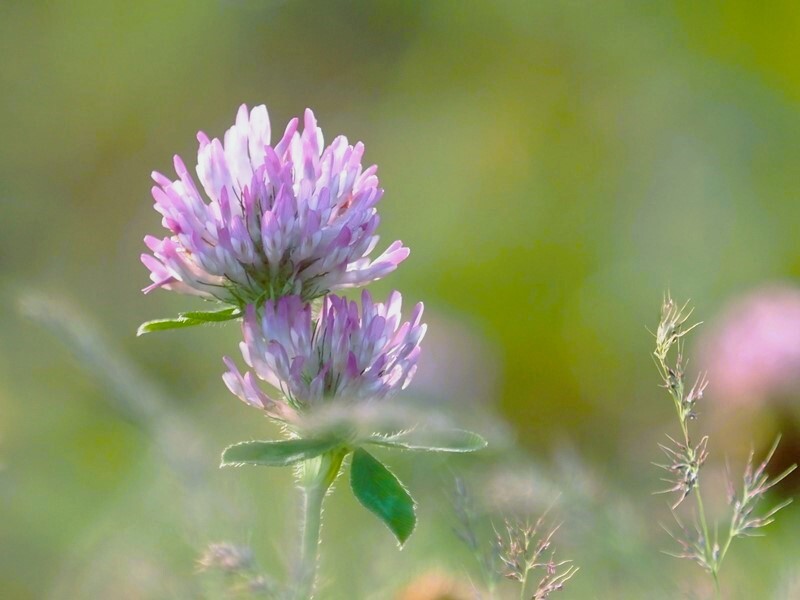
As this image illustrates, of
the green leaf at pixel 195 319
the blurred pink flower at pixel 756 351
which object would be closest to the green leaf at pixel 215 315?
the green leaf at pixel 195 319

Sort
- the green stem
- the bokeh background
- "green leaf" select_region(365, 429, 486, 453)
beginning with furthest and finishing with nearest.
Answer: the bokeh background → "green leaf" select_region(365, 429, 486, 453) → the green stem

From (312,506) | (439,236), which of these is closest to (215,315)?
(312,506)

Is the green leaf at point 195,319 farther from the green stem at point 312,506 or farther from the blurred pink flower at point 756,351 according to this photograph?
the blurred pink flower at point 756,351

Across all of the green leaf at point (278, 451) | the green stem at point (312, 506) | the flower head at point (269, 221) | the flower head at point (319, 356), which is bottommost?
the green stem at point (312, 506)

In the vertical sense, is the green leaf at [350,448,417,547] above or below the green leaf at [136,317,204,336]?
below

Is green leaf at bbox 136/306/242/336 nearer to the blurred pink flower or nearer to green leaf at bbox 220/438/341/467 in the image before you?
green leaf at bbox 220/438/341/467

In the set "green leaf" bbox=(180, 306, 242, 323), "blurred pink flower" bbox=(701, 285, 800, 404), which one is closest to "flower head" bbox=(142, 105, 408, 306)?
"green leaf" bbox=(180, 306, 242, 323)

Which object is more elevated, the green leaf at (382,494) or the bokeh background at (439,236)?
the bokeh background at (439,236)
